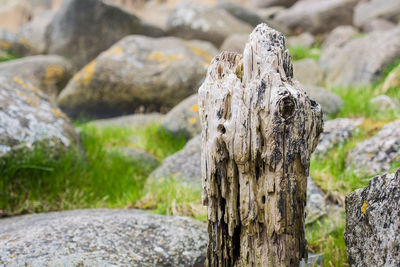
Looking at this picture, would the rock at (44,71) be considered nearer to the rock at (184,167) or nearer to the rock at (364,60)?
the rock at (184,167)

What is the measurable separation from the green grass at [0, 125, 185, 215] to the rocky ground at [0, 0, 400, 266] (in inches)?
0.6

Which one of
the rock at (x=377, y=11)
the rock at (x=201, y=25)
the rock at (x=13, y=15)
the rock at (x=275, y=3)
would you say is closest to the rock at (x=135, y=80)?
the rock at (x=201, y=25)

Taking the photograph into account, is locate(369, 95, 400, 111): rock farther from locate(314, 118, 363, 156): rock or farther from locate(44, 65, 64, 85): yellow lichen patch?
locate(44, 65, 64, 85): yellow lichen patch

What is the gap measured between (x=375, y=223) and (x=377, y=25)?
1217 cm

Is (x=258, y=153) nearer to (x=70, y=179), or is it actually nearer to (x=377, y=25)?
(x=70, y=179)

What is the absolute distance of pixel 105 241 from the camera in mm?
2918

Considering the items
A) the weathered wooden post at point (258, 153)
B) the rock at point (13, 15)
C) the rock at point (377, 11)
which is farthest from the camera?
the rock at point (13, 15)

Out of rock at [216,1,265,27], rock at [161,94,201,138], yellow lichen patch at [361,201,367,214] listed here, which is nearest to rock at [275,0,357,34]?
rock at [216,1,265,27]

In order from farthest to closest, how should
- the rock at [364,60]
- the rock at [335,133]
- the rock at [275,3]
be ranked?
the rock at [275,3], the rock at [364,60], the rock at [335,133]

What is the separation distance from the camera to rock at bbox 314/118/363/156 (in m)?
4.65

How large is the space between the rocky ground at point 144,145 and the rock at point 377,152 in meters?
0.02

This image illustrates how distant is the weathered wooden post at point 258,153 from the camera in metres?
2.14

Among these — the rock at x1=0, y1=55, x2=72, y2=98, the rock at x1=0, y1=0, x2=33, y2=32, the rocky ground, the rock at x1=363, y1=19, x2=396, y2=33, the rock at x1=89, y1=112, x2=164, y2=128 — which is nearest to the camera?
the rocky ground

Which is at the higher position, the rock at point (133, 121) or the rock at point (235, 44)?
the rock at point (235, 44)
